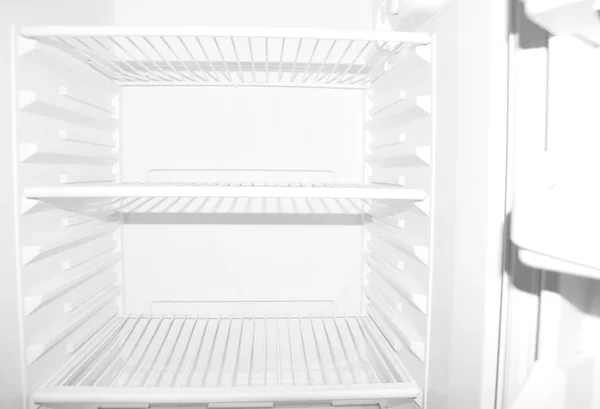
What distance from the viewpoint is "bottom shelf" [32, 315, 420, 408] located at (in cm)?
97

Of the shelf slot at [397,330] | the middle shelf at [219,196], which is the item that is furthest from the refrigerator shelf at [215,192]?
the shelf slot at [397,330]

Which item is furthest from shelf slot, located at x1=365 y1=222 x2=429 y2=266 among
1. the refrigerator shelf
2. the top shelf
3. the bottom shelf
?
the top shelf

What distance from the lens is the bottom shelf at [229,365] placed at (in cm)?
97

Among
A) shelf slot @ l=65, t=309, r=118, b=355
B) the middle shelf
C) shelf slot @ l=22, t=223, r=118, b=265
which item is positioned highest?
the middle shelf

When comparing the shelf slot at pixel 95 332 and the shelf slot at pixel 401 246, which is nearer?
the shelf slot at pixel 401 246

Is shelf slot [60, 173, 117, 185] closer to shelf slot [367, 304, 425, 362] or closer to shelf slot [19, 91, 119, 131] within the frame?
shelf slot [19, 91, 119, 131]

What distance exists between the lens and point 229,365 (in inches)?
56.2

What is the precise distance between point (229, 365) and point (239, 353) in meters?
0.12

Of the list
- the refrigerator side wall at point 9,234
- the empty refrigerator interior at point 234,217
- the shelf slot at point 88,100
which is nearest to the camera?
the refrigerator side wall at point 9,234

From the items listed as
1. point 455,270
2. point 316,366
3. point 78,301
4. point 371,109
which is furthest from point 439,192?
point 78,301

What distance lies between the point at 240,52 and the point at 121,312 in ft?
3.06

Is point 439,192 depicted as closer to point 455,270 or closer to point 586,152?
point 455,270

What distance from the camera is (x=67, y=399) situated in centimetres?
95

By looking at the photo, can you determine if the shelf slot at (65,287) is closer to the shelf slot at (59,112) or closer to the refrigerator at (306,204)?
the refrigerator at (306,204)
